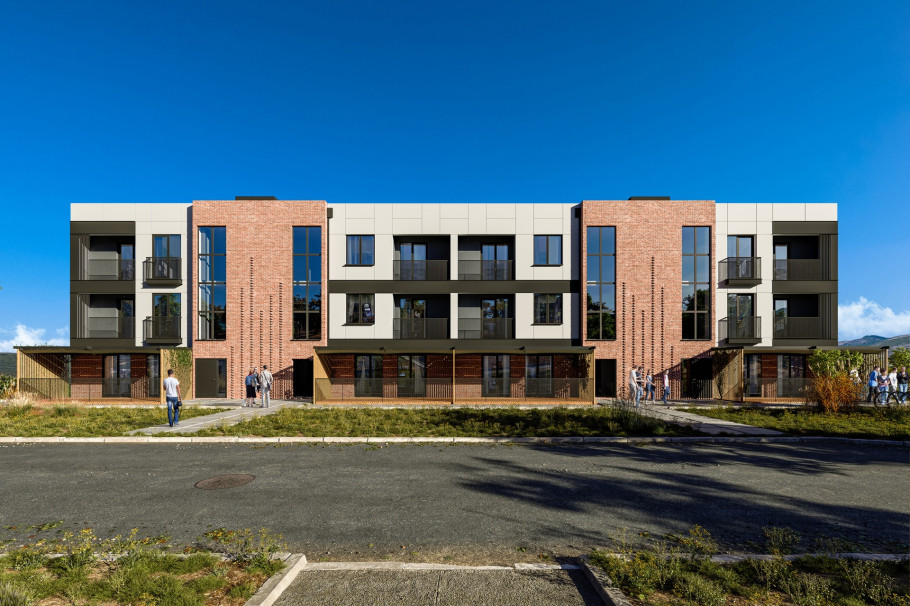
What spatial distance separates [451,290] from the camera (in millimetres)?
22984

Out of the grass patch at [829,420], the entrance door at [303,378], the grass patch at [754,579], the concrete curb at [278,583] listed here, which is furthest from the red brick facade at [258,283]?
the grass patch at [754,579]

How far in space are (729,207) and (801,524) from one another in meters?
22.6

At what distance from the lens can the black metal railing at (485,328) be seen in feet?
74.7

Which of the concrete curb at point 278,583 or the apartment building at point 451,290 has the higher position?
the apartment building at point 451,290

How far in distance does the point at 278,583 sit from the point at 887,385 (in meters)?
27.2

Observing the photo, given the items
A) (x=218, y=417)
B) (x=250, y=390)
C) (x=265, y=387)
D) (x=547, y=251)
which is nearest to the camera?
(x=218, y=417)

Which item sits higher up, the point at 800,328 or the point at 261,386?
the point at 800,328

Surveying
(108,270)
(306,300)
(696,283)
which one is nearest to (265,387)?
(306,300)

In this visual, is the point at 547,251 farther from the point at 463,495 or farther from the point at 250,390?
the point at 463,495

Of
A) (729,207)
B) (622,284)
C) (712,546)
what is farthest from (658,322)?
(712,546)

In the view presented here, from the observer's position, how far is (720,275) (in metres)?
23.2

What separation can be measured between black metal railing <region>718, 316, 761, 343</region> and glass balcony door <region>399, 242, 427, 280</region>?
17.4 m

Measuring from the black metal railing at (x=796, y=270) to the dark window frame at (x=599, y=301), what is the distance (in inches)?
380

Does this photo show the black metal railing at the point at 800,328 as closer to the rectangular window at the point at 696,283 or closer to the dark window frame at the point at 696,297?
the dark window frame at the point at 696,297
